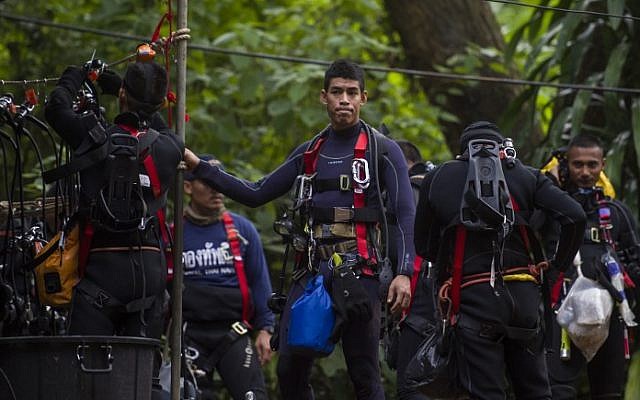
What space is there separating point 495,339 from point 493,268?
0.39 m

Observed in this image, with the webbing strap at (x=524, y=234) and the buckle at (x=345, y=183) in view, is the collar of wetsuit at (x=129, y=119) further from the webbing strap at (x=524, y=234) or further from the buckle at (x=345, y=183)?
the webbing strap at (x=524, y=234)

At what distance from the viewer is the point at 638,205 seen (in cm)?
1245

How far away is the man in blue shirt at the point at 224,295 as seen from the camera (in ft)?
32.3

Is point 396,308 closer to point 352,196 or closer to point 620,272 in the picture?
point 352,196

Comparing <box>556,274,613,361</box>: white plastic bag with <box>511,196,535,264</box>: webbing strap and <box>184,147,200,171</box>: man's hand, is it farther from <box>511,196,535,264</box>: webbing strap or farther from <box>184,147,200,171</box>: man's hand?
<box>184,147,200,171</box>: man's hand

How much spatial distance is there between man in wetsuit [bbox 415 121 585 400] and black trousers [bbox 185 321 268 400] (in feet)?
7.92

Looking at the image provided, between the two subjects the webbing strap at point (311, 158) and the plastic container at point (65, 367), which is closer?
the plastic container at point (65, 367)

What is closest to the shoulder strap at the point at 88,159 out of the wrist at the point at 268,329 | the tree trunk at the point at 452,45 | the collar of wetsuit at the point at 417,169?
the collar of wetsuit at the point at 417,169

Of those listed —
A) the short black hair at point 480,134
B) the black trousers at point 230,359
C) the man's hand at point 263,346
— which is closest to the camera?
the short black hair at point 480,134

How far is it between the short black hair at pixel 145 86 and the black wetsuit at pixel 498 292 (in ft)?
5.25

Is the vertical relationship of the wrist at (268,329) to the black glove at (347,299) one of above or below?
below

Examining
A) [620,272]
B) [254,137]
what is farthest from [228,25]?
[620,272]

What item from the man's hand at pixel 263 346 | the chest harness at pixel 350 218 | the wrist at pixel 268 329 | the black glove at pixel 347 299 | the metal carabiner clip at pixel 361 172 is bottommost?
the man's hand at pixel 263 346

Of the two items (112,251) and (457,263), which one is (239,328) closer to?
(112,251)
